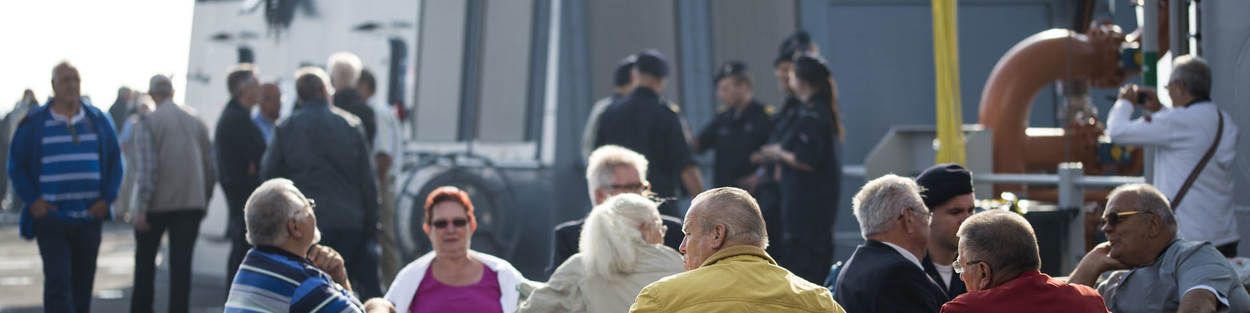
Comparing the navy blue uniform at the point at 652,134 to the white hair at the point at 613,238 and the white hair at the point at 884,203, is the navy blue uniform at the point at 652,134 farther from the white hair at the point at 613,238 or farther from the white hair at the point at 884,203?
the white hair at the point at 884,203

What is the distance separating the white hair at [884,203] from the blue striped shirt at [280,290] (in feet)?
5.11

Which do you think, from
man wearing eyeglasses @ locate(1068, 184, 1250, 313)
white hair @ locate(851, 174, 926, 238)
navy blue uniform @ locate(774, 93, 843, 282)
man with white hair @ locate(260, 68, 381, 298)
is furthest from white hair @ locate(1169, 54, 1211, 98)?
man with white hair @ locate(260, 68, 381, 298)

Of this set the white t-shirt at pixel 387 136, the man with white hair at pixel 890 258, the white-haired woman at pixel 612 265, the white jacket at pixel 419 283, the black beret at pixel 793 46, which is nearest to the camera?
the man with white hair at pixel 890 258

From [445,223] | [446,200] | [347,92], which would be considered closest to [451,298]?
[445,223]

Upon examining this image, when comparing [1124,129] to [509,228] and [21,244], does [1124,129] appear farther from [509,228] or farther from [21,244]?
[21,244]

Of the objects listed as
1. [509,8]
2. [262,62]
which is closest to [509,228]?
[509,8]

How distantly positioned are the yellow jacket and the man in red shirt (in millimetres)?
421

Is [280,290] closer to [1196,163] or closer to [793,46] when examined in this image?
[1196,163]

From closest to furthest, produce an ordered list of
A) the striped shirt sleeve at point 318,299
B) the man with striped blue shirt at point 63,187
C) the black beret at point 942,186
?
the striped shirt sleeve at point 318,299 → the black beret at point 942,186 → the man with striped blue shirt at point 63,187

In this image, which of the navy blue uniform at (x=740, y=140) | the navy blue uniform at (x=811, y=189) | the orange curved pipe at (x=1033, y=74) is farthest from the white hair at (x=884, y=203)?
the orange curved pipe at (x=1033, y=74)

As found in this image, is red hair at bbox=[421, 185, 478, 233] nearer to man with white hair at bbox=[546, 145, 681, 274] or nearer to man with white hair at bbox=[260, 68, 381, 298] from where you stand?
man with white hair at bbox=[546, 145, 681, 274]

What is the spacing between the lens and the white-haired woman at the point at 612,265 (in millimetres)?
4395

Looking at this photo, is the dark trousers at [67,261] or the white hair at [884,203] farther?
the dark trousers at [67,261]

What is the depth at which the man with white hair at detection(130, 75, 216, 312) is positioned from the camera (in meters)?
8.02
